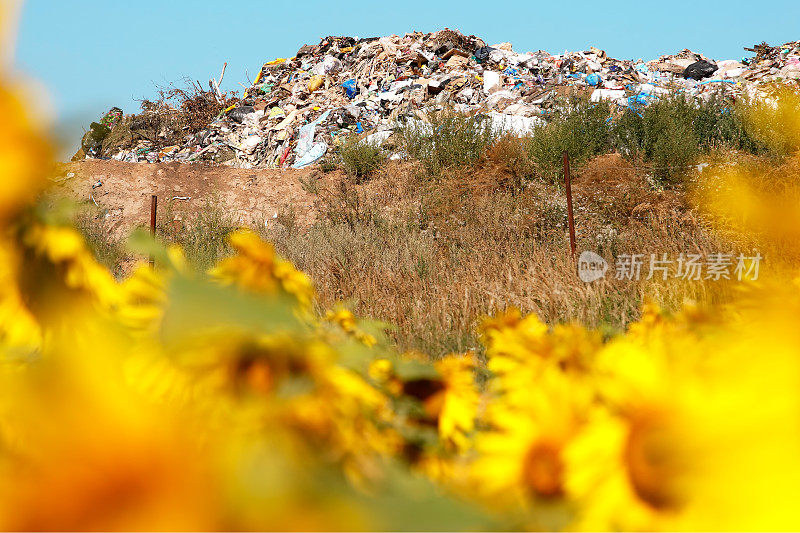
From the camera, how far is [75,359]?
23 centimetres

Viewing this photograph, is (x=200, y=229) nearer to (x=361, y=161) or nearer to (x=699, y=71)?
(x=361, y=161)

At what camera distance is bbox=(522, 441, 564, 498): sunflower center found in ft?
1.17

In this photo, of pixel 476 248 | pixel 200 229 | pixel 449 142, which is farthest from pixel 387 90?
pixel 476 248

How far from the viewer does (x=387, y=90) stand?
15.6 meters

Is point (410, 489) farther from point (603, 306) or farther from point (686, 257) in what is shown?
point (686, 257)

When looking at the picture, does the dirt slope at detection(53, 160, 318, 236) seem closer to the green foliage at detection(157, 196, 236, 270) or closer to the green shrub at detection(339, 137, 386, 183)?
the green foliage at detection(157, 196, 236, 270)

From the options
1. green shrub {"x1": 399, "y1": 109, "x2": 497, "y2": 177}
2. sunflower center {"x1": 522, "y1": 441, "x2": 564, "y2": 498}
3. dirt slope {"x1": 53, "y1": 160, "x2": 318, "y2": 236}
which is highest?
green shrub {"x1": 399, "y1": 109, "x2": 497, "y2": 177}


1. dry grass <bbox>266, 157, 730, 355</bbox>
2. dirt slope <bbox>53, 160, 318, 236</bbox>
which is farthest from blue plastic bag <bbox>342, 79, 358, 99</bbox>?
dry grass <bbox>266, 157, 730, 355</bbox>

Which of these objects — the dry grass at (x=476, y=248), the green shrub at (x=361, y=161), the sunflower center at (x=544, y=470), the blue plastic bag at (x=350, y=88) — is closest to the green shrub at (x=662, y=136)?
the dry grass at (x=476, y=248)

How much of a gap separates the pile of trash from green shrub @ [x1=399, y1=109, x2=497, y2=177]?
1.06 metres

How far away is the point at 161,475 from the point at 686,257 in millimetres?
5504

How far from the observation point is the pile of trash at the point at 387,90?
13930 mm

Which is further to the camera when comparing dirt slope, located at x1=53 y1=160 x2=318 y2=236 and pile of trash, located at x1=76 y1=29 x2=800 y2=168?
pile of trash, located at x1=76 y1=29 x2=800 y2=168

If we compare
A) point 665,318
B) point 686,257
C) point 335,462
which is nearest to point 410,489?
point 335,462
